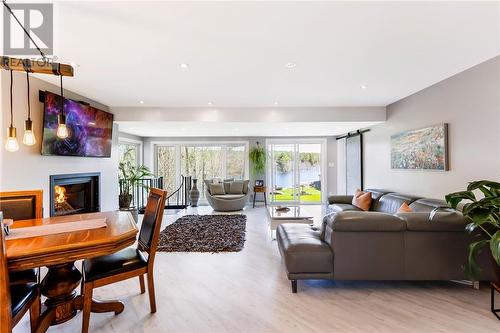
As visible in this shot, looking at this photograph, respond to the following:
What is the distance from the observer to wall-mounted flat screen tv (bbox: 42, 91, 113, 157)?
343 centimetres

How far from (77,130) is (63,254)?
123 inches

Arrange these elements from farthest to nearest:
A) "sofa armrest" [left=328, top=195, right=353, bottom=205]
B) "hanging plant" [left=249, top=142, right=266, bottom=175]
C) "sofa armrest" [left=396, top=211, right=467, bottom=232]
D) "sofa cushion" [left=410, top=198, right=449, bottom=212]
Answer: "hanging plant" [left=249, top=142, right=266, bottom=175] < "sofa armrest" [left=328, top=195, right=353, bottom=205] < "sofa cushion" [left=410, top=198, right=449, bottom=212] < "sofa armrest" [left=396, top=211, right=467, bottom=232]

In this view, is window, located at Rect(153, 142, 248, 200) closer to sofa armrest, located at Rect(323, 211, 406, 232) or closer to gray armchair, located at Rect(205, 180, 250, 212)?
gray armchair, located at Rect(205, 180, 250, 212)

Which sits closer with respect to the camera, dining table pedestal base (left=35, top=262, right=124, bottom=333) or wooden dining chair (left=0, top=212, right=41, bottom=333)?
wooden dining chair (left=0, top=212, right=41, bottom=333)

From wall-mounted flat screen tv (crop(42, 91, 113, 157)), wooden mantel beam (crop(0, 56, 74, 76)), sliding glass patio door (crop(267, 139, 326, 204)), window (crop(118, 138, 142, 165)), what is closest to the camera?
wooden mantel beam (crop(0, 56, 74, 76))

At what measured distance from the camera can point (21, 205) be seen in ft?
7.98

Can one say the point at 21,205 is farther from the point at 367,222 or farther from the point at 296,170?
the point at 296,170

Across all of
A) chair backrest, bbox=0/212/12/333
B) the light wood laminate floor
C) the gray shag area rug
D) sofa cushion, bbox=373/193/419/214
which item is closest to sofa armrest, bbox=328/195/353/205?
sofa cushion, bbox=373/193/419/214

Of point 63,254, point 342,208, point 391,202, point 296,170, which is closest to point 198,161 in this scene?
point 296,170

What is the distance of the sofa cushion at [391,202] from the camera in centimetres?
393

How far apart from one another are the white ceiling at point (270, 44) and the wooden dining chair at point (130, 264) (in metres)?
1.51

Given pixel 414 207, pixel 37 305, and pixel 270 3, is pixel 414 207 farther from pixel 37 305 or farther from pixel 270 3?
pixel 37 305

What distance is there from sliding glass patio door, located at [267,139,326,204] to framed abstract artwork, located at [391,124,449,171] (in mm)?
3547

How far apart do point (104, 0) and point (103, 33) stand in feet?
1.66
